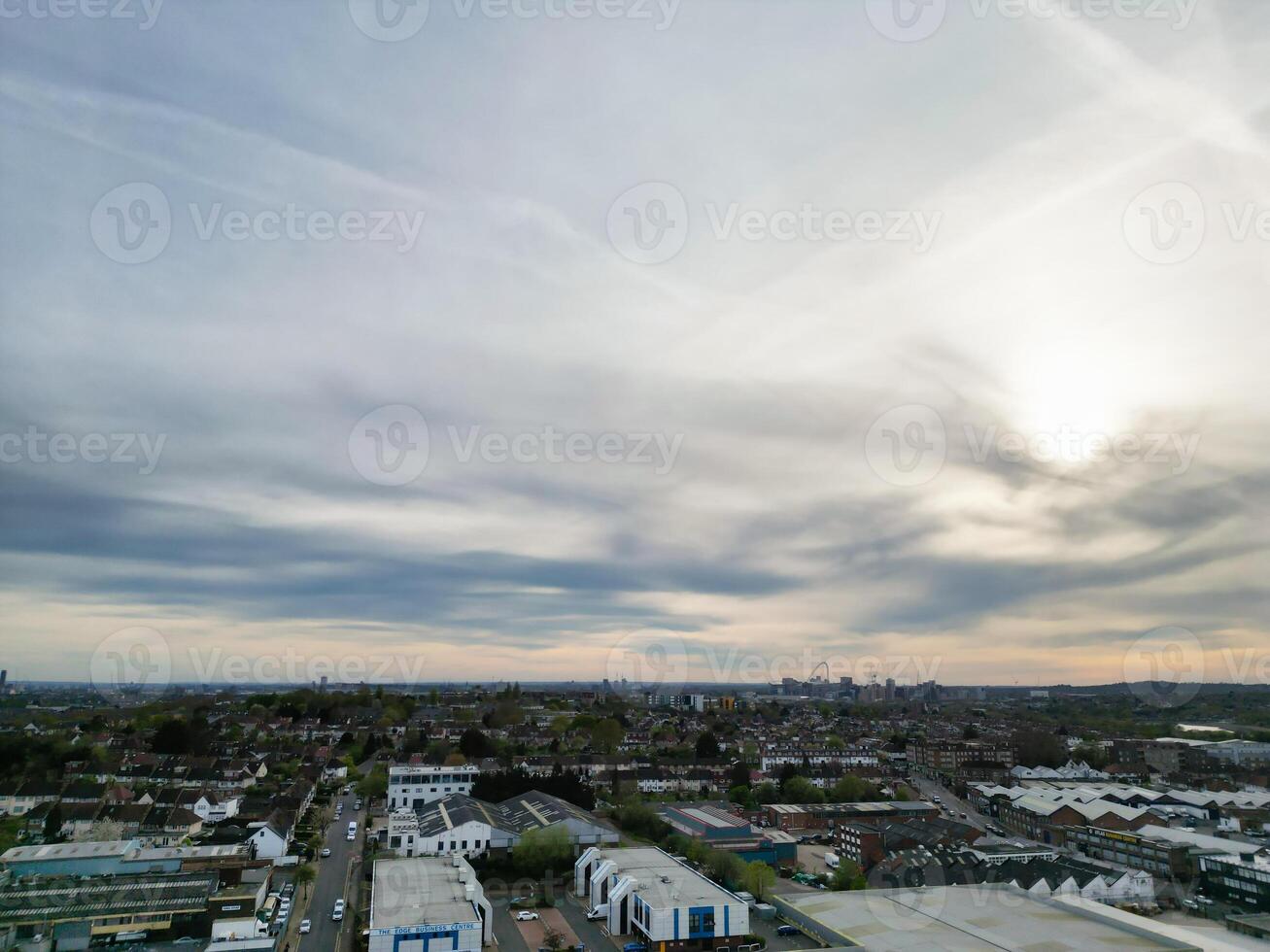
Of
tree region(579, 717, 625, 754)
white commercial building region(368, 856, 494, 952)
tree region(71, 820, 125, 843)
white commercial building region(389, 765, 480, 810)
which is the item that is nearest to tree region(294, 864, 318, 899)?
white commercial building region(368, 856, 494, 952)

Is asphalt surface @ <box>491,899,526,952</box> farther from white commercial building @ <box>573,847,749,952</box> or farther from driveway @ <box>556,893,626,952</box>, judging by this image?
white commercial building @ <box>573,847,749,952</box>

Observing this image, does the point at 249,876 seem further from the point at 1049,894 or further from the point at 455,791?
the point at 1049,894

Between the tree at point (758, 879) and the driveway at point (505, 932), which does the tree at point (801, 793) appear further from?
the driveway at point (505, 932)

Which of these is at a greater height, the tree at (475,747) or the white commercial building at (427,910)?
the tree at (475,747)

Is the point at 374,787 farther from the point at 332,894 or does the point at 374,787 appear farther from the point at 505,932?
the point at 505,932

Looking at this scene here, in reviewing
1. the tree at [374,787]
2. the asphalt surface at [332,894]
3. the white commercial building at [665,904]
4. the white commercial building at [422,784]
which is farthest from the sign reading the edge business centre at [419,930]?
the tree at [374,787]

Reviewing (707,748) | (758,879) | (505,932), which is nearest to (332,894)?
Result: (505,932)
